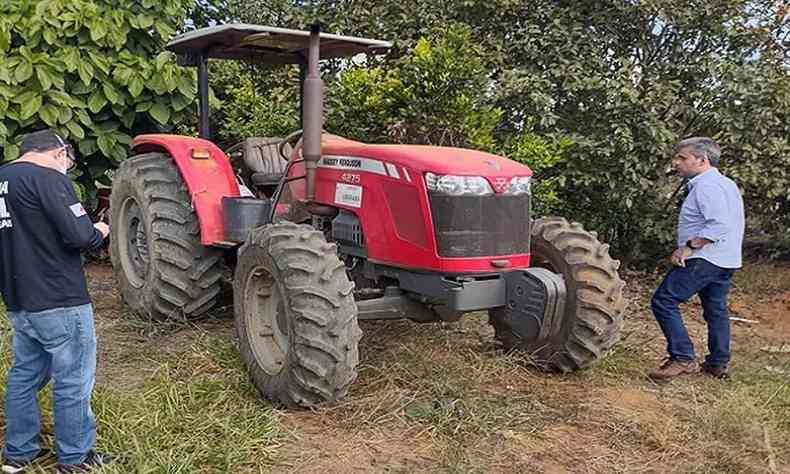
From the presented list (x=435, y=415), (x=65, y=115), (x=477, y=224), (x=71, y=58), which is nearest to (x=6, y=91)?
(x=65, y=115)

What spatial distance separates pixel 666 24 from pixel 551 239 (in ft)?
12.6

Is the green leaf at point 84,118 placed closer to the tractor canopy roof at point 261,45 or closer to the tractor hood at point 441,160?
the tractor canopy roof at point 261,45

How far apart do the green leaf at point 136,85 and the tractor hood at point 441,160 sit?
3.14m

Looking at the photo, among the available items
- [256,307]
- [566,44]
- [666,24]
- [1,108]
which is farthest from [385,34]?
[256,307]

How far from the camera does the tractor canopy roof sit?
475 cm

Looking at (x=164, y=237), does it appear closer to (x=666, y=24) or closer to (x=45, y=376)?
(x=45, y=376)

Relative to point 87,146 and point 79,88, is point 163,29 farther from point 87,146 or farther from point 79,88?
point 87,146

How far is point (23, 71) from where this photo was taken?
255 inches

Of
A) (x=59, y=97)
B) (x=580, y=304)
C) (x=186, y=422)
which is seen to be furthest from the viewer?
(x=59, y=97)

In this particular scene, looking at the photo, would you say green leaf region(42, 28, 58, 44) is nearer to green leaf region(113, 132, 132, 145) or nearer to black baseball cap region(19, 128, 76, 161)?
green leaf region(113, 132, 132, 145)

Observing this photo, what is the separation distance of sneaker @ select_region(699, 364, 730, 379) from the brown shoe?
144 mm

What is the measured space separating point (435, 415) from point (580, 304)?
1096 mm

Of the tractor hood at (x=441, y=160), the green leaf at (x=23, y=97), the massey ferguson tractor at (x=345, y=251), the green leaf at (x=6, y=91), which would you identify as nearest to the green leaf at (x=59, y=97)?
the green leaf at (x=23, y=97)

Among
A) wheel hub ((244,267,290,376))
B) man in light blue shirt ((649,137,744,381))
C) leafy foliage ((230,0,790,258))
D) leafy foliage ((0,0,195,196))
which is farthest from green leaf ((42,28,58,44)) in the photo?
man in light blue shirt ((649,137,744,381))
